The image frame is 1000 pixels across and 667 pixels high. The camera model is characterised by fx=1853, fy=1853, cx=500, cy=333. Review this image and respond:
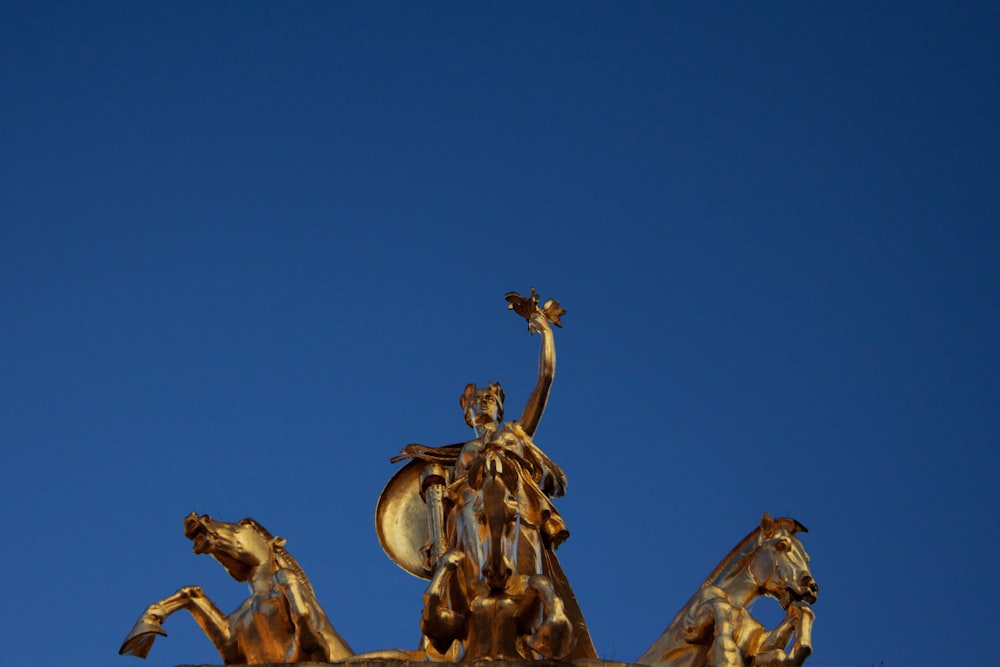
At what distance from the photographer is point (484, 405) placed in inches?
902

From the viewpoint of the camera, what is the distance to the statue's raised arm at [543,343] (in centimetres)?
2297

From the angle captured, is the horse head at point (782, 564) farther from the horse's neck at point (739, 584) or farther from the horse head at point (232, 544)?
the horse head at point (232, 544)

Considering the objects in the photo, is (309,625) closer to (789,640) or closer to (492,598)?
(492,598)

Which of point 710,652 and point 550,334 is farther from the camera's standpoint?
point 550,334

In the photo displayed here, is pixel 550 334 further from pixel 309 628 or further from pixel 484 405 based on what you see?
pixel 309 628

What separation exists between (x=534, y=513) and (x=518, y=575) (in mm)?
1454

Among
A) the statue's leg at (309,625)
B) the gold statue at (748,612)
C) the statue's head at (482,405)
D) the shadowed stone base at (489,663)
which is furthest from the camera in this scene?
the statue's head at (482,405)

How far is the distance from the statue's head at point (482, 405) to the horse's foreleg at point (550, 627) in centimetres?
337

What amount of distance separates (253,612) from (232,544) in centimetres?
91

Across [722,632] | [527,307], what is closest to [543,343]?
[527,307]

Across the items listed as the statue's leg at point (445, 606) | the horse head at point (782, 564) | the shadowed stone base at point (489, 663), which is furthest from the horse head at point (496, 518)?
the horse head at point (782, 564)

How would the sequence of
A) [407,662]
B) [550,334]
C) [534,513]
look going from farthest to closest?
[550,334]
[534,513]
[407,662]

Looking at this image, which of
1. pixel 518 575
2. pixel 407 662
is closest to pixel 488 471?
pixel 518 575

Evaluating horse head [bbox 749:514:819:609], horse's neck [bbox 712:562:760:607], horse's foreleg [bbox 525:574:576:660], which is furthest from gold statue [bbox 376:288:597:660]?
horse head [bbox 749:514:819:609]
